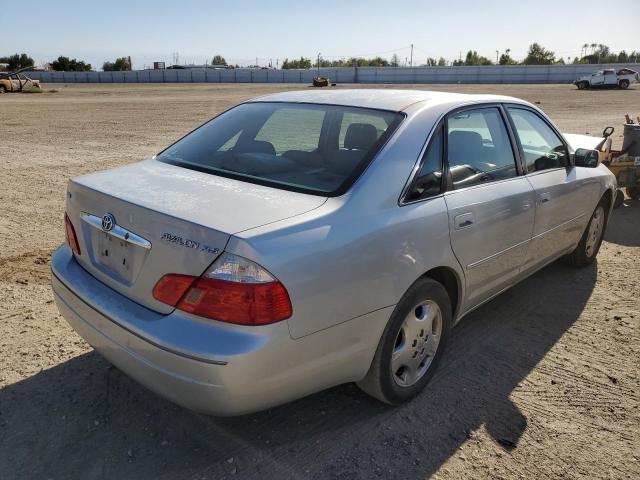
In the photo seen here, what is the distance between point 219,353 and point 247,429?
34.7 inches

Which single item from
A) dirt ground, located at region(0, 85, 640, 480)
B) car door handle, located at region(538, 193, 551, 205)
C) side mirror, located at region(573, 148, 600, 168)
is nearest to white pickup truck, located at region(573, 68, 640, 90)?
side mirror, located at region(573, 148, 600, 168)

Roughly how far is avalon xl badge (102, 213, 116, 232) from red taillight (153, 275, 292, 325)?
23.5 inches

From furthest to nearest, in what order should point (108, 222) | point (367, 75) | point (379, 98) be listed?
point (367, 75) → point (379, 98) → point (108, 222)

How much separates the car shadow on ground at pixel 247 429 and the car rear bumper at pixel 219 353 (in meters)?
0.38

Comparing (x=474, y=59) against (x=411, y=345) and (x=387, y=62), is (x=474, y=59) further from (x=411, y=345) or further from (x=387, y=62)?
(x=411, y=345)

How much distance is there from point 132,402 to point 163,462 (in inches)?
21.9

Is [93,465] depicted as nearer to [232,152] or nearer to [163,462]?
[163,462]

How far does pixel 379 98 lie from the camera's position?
3357 mm

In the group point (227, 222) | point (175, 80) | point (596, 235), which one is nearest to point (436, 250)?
point (227, 222)

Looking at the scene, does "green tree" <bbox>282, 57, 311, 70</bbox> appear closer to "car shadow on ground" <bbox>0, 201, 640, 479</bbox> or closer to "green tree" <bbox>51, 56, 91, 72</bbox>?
"green tree" <bbox>51, 56, 91, 72</bbox>

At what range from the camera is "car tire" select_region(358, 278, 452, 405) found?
276 centimetres

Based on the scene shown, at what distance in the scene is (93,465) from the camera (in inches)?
99.3

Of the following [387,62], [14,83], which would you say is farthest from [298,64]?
[14,83]

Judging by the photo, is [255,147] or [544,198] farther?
[544,198]
